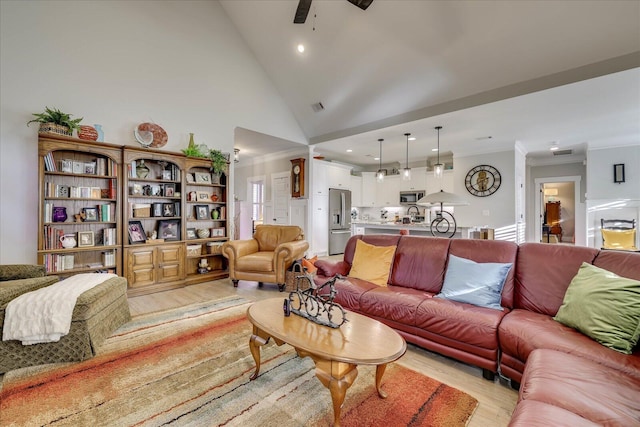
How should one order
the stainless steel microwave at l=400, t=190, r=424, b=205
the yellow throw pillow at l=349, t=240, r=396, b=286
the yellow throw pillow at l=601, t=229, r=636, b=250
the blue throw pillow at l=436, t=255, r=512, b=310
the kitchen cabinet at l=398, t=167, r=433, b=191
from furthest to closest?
the stainless steel microwave at l=400, t=190, r=424, b=205, the kitchen cabinet at l=398, t=167, r=433, b=191, the yellow throw pillow at l=601, t=229, r=636, b=250, the yellow throw pillow at l=349, t=240, r=396, b=286, the blue throw pillow at l=436, t=255, r=512, b=310

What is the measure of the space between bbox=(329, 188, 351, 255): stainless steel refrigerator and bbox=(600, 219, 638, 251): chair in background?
5.31 metres

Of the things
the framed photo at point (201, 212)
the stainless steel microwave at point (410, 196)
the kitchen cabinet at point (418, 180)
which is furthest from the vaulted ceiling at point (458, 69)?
the framed photo at point (201, 212)

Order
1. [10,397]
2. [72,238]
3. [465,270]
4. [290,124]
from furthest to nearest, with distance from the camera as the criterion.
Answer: [290,124] → [72,238] → [465,270] → [10,397]

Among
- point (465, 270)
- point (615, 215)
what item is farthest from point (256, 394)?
point (615, 215)

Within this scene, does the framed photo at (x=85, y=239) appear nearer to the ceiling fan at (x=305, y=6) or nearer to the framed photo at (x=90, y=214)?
the framed photo at (x=90, y=214)

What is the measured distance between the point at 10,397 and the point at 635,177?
927 centimetres

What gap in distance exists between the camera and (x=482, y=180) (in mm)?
6137

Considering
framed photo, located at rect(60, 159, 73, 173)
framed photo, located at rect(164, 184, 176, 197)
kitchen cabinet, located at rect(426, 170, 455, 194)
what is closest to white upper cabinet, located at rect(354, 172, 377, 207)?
kitchen cabinet, located at rect(426, 170, 455, 194)

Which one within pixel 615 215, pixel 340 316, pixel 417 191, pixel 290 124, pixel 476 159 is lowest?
pixel 340 316

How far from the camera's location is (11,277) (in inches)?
99.7

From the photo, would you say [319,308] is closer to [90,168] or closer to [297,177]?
[90,168]

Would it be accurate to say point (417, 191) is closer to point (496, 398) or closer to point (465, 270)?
point (465, 270)

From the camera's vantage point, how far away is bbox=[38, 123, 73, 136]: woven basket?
313 centimetres

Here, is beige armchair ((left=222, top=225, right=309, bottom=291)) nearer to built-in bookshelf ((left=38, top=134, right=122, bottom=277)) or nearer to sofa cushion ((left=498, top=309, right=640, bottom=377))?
built-in bookshelf ((left=38, top=134, right=122, bottom=277))
